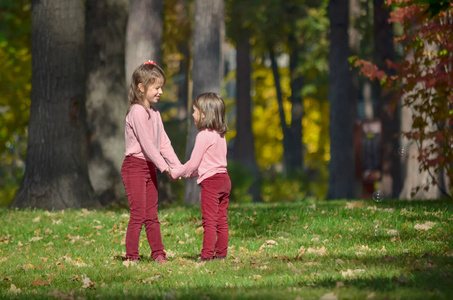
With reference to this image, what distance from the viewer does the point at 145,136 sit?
338 inches

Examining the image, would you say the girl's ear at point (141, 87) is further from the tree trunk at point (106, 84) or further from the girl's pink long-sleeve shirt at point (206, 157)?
the tree trunk at point (106, 84)

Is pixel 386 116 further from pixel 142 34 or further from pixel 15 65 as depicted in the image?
pixel 15 65

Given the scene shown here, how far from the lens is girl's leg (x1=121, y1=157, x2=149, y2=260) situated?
8703 millimetres

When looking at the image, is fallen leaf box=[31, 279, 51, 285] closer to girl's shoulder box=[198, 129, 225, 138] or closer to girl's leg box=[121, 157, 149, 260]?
girl's leg box=[121, 157, 149, 260]

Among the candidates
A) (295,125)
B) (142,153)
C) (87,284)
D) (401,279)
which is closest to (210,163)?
(142,153)

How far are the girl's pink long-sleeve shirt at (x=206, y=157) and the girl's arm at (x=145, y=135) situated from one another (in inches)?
9.3

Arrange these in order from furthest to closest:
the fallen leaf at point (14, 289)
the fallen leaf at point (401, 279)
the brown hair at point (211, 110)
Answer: the brown hair at point (211, 110)
the fallen leaf at point (14, 289)
the fallen leaf at point (401, 279)

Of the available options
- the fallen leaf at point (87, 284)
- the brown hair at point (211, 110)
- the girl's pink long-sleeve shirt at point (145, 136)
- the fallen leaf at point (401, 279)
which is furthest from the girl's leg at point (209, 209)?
the fallen leaf at point (401, 279)

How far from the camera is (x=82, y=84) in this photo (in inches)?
619

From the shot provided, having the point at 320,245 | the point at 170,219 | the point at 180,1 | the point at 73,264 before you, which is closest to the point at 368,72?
the point at 170,219

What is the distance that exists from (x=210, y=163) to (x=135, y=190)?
852 mm

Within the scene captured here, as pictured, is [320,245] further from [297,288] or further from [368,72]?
[368,72]

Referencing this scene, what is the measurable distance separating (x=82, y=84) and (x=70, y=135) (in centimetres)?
102

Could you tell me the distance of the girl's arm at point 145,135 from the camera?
8.54 meters
